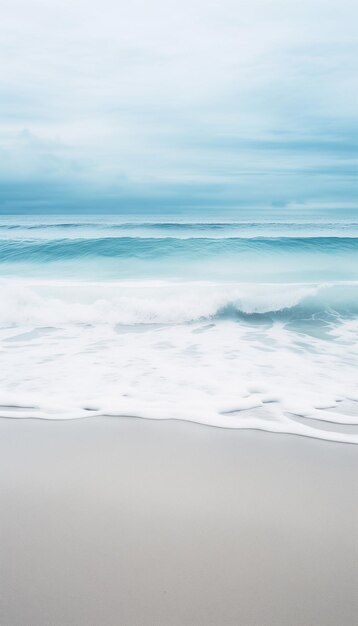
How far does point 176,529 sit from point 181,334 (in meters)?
4.63

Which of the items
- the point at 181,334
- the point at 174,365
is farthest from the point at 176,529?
the point at 181,334

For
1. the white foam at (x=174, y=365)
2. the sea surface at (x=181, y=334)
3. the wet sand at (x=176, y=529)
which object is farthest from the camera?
the sea surface at (x=181, y=334)

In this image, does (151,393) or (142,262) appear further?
(142,262)

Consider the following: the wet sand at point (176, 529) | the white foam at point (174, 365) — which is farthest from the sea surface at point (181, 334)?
the wet sand at point (176, 529)

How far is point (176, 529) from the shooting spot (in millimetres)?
2211

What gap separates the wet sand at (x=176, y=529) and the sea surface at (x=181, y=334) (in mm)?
449

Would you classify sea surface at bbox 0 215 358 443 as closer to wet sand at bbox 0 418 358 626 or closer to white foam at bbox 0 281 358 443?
white foam at bbox 0 281 358 443

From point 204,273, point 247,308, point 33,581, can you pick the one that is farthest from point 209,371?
point 204,273

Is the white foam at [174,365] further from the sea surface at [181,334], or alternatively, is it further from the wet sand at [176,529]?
the wet sand at [176,529]

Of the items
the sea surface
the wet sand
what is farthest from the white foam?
the wet sand

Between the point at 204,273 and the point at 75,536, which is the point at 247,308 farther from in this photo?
the point at 75,536

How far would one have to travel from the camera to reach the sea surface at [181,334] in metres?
3.82

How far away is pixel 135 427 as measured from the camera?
3.40 metres

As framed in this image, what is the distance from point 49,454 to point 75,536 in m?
0.91
